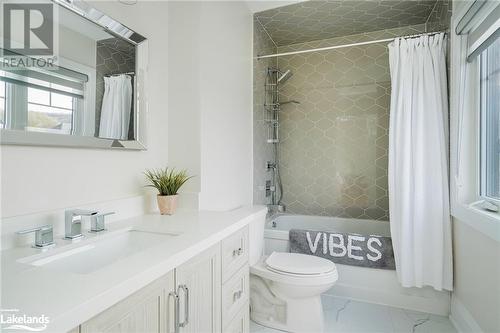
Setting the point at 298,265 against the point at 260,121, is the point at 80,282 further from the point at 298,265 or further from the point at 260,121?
the point at 260,121

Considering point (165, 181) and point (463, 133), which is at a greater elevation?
point (463, 133)

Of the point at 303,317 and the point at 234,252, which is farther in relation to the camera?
the point at 303,317

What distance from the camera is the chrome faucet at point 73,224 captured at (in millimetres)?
1062

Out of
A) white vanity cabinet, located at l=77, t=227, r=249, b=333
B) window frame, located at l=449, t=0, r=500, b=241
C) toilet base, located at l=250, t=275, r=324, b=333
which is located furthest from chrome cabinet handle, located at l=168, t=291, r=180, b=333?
window frame, located at l=449, t=0, r=500, b=241

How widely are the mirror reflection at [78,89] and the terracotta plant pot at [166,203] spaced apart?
0.38 meters

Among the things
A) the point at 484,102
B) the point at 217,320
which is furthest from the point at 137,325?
the point at 484,102

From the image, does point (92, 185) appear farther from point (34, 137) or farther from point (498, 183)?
point (498, 183)

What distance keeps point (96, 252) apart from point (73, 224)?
0.48 ft

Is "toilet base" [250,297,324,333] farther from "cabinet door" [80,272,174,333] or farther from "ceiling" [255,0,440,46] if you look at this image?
"ceiling" [255,0,440,46]

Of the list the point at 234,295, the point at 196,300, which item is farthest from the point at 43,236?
the point at 234,295

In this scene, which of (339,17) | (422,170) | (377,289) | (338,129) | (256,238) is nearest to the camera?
(256,238)

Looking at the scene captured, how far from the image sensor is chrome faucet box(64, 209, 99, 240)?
106cm

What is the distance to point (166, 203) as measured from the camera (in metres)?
1.54

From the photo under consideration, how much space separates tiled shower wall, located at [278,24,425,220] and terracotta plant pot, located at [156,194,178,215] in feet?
6.24
